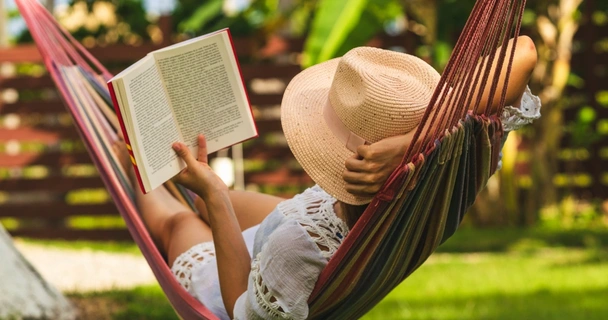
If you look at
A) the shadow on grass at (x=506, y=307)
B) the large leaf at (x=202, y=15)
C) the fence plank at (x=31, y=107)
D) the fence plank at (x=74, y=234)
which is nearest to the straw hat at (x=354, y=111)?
the shadow on grass at (x=506, y=307)

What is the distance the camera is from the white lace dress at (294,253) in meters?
1.79

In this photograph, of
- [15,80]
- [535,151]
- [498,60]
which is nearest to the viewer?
[498,60]

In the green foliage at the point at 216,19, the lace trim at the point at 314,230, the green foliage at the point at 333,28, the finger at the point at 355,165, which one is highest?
the finger at the point at 355,165

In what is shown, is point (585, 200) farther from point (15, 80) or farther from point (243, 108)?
point (243, 108)

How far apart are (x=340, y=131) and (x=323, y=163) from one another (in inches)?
2.8

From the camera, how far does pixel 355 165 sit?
5.65 feet

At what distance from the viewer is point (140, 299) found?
3727mm

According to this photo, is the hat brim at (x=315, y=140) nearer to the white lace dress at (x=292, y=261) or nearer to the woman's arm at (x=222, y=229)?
the white lace dress at (x=292, y=261)

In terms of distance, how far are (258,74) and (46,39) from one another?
13.9 ft

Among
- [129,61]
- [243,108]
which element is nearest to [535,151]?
[129,61]

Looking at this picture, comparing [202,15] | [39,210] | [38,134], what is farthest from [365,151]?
[39,210]

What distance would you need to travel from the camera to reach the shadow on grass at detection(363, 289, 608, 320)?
10.9ft

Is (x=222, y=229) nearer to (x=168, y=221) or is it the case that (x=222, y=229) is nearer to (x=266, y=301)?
(x=266, y=301)

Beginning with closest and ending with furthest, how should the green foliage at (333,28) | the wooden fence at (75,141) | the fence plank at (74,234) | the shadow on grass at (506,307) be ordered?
the shadow on grass at (506,307) < the green foliage at (333,28) < the wooden fence at (75,141) < the fence plank at (74,234)
